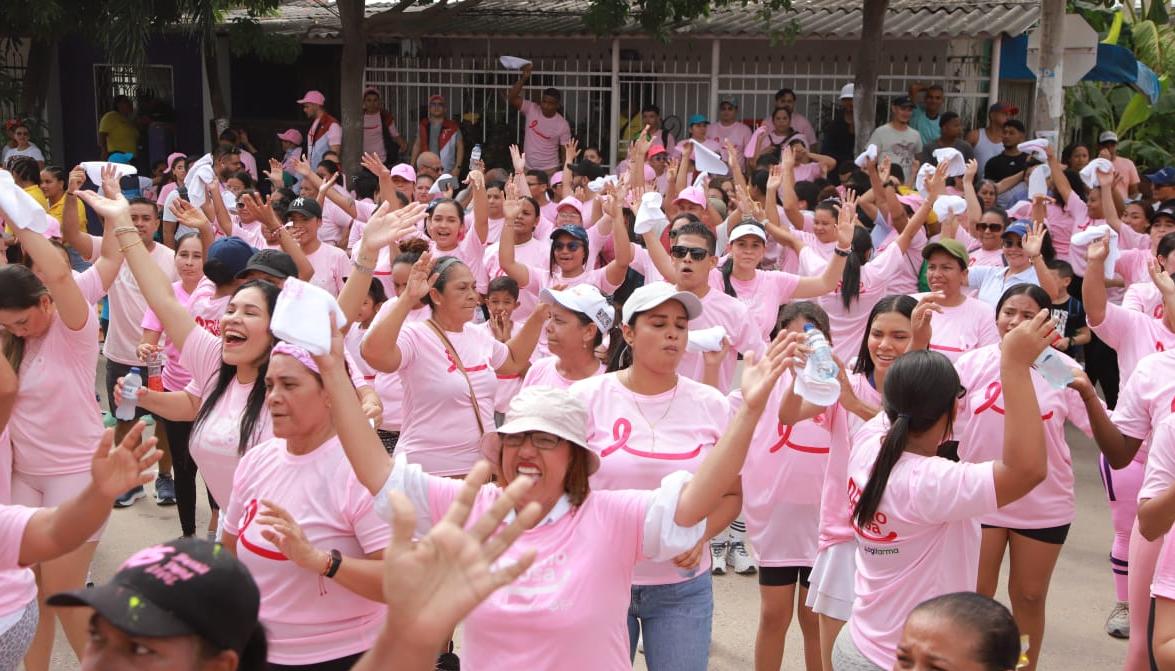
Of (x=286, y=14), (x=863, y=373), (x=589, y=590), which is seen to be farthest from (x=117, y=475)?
(x=286, y=14)

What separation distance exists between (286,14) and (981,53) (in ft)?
35.1

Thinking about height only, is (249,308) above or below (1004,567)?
above

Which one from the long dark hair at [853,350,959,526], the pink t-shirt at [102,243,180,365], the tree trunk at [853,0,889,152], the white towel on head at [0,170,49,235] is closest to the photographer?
the long dark hair at [853,350,959,526]

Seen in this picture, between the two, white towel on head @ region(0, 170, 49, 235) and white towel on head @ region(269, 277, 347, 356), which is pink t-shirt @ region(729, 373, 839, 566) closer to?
white towel on head @ region(269, 277, 347, 356)

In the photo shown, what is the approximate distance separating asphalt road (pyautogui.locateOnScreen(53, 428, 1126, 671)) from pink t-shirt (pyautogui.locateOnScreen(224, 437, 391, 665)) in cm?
247

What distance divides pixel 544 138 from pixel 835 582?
11546mm

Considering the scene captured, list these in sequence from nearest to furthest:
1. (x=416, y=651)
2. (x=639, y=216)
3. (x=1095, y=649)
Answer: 1. (x=416, y=651)
2. (x=1095, y=649)
3. (x=639, y=216)

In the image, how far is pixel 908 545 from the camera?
3.82 m

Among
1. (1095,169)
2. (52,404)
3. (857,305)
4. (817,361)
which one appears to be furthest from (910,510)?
(1095,169)

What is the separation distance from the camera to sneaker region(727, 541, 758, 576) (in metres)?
6.89

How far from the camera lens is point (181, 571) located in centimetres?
228

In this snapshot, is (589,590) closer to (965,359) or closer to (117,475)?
(117,475)

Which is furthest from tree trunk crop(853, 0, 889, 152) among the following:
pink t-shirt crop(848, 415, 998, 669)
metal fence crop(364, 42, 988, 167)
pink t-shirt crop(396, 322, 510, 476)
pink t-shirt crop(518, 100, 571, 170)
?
pink t-shirt crop(848, 415, 998, 669)

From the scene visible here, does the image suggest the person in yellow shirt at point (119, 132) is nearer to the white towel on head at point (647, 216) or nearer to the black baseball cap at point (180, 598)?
the white towel on head at point (647, 216)
